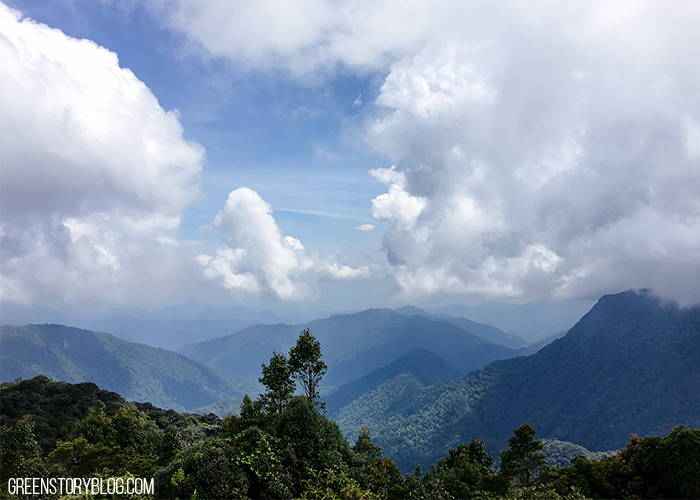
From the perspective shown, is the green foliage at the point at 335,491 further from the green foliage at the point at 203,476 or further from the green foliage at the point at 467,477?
the green foliage at the point at 467,477

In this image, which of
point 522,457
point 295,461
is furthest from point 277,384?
point 522,457

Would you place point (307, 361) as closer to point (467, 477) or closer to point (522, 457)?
point (467, 477)

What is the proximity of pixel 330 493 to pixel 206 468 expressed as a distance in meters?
4.37

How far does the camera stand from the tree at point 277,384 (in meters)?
22.5

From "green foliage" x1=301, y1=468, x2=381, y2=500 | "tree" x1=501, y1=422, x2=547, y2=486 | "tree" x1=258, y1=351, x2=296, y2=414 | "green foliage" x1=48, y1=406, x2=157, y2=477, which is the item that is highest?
"tree" x1=258, y1=351, x2=296, y2=414

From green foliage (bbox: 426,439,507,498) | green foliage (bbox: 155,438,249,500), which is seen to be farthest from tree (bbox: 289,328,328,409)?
green foliage (bbox: 155,438,249,500)

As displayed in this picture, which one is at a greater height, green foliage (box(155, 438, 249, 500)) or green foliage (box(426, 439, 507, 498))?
Answer: green foliage (box(155, 438, 249, 500))

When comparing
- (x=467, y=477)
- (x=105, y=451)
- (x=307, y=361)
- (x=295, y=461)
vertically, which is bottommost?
(x=467, y=477)

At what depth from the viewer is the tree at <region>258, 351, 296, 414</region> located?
22.5 m

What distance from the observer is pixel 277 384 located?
22.7 metres

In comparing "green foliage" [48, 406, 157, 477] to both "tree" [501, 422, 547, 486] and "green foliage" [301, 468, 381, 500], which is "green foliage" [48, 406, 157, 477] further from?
"tree" [501, 422, 547, 486]

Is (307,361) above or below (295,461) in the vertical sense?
above

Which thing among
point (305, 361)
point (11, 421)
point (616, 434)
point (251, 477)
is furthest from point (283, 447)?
point (616, 434)

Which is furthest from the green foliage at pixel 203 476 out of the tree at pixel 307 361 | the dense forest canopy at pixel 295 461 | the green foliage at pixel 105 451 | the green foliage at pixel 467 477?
the tree at pixel 307 361
